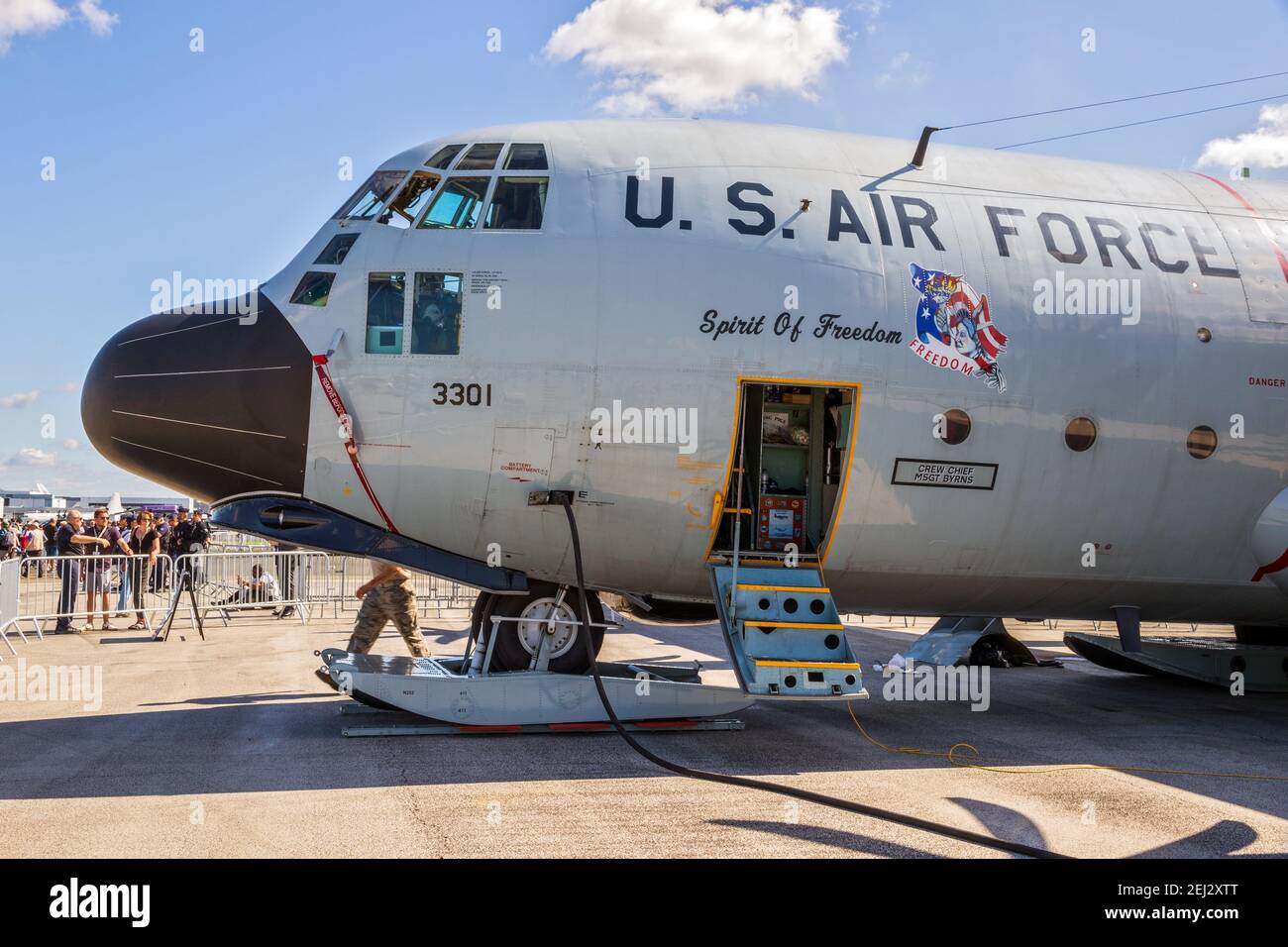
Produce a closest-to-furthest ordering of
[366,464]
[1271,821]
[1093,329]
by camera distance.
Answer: [1271,821]
[366,464]
[1093,329]

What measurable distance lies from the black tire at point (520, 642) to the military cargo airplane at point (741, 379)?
4 cm

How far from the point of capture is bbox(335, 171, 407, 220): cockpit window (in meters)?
9.43

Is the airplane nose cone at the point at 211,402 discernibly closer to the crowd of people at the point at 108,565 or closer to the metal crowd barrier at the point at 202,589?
the metal crowd barrier at the point at 202,589

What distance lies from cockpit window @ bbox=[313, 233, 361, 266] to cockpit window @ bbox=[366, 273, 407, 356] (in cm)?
40

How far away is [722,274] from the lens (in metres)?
9.07

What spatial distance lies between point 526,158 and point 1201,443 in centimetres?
704

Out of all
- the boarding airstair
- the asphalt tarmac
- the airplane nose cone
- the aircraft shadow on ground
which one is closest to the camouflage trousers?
the asphalt tarmac

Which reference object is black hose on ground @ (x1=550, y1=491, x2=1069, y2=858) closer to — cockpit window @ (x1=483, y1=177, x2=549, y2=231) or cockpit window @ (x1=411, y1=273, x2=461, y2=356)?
cockpit window @ (x1=411, y1=273, x2=461, y2=356)

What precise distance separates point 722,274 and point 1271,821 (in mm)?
5875

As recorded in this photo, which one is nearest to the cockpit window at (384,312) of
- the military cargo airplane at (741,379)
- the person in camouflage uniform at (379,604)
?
the military cargo airplane at (741,379)

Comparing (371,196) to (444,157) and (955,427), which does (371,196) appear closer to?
(444,157)
